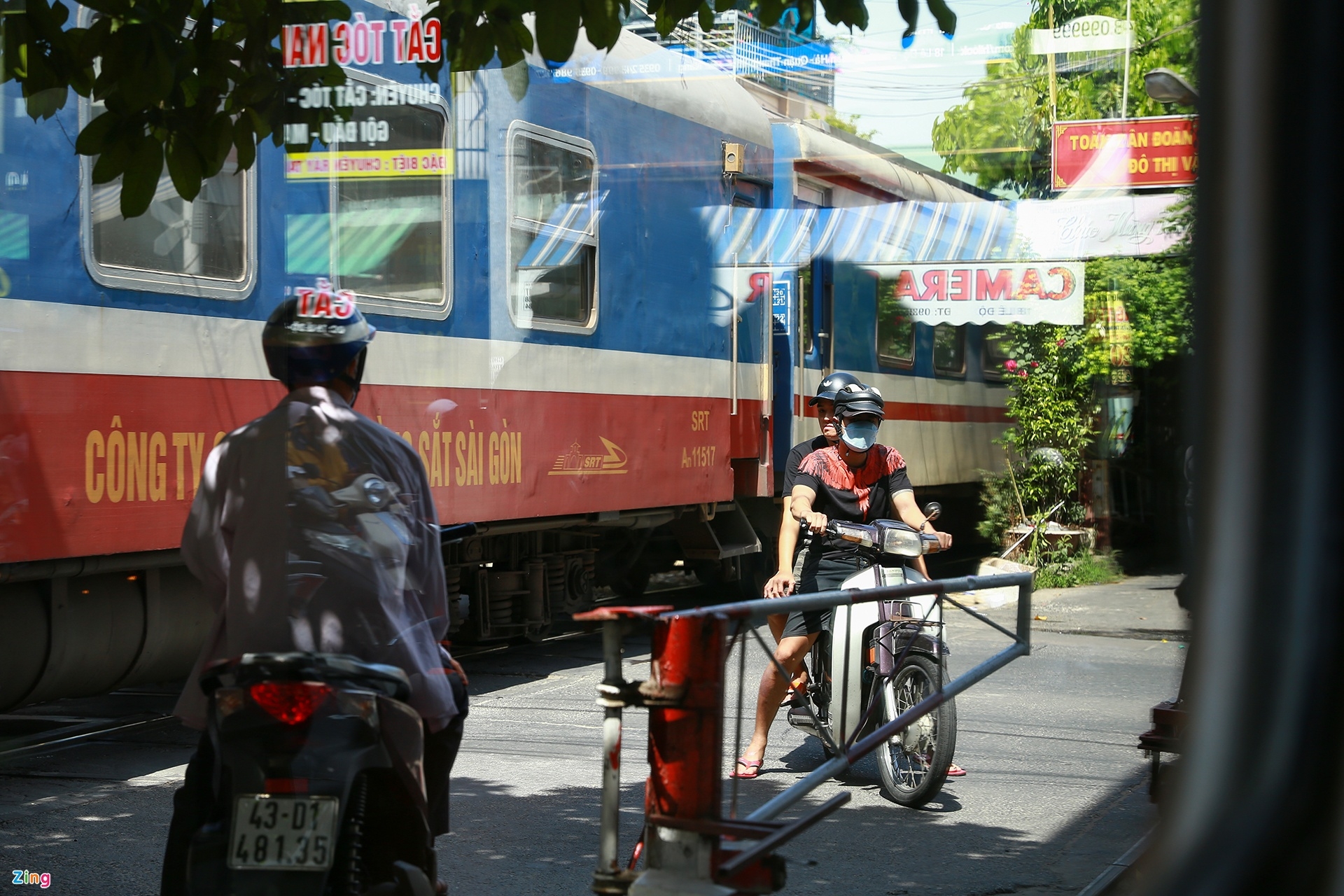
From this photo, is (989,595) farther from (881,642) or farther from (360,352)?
(360,352)

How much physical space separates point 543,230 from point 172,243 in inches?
51.7

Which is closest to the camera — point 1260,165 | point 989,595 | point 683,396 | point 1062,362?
point 1260,165

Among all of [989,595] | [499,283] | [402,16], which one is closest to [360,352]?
[402,16]

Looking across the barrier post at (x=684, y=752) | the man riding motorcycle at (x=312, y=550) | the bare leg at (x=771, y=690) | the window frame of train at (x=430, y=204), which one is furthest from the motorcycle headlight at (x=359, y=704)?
the window frame of train at (x=430, y=204)

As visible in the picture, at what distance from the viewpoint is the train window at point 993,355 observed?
348 cm

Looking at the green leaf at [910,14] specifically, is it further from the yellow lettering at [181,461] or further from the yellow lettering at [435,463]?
the yellow lettering at [181,461]

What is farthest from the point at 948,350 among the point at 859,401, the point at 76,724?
the point at 76,724

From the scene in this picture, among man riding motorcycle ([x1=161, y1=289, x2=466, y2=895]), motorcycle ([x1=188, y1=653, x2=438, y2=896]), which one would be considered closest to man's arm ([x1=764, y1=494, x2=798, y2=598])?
man riding motorcycle ([x1=161, y1=289, x2=466, y2=895])

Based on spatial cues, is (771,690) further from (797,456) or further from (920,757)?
(920,757)

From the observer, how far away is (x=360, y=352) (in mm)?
3646

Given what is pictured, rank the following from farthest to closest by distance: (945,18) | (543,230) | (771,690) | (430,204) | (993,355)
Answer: (543,230) → (430,204) → (771,690) → (993,355) → (945,18)

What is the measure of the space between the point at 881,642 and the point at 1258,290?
9.71 feet

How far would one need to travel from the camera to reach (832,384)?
4215 mm

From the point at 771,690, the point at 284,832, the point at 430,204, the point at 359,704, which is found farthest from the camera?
the point at 430,204
